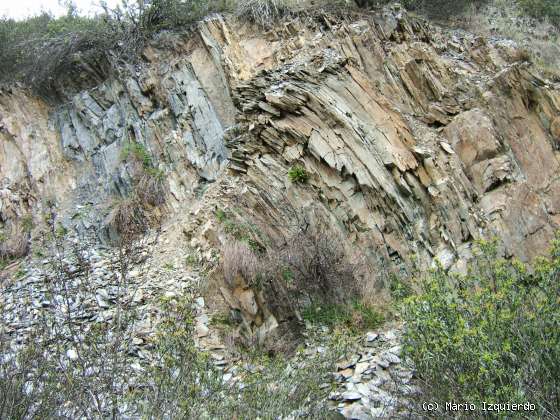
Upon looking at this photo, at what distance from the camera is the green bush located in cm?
425

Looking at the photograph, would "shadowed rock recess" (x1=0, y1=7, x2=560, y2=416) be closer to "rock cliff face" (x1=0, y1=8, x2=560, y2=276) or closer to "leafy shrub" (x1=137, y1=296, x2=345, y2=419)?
"rock cliff face" (x1=0, y1=8, x2=560, y2=276)

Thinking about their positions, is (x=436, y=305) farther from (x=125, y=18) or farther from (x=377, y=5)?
(x=125, y=18)

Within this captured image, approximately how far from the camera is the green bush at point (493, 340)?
4246mm

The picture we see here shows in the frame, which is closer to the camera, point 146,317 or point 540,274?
point 540,274

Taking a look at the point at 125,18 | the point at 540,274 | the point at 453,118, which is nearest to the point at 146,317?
the point at 540,274

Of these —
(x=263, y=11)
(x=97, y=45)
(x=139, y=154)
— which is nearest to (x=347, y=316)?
(x=139, y=154)

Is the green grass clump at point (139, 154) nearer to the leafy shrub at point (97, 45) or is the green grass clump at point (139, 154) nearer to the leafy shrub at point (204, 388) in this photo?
the leafy shrub at point (97, 45)

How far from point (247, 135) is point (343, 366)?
5609mm

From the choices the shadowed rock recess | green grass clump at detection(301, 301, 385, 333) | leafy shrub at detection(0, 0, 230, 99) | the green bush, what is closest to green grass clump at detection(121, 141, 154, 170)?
the shadowed rock recess

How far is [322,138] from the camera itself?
9.92m

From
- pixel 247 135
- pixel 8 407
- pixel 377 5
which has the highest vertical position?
pixel 377 5

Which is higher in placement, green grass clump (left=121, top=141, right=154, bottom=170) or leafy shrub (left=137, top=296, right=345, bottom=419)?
green grass clump (left=121, top=141, right=154, bottom=170)

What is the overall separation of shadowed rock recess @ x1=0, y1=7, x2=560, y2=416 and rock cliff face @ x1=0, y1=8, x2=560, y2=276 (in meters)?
0.03

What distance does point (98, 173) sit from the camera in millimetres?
12914
